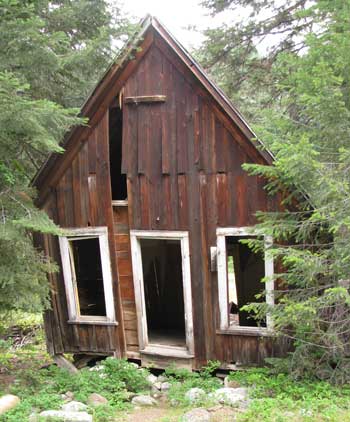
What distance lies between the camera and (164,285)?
11.0 m

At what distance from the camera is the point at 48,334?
8188 millimetres

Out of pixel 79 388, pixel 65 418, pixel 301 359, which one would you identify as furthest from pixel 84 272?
pixel 301 359

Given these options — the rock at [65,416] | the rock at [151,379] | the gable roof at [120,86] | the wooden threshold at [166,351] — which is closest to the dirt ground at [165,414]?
the rock at [65,416]

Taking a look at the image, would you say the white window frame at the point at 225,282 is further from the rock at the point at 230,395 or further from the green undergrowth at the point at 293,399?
the rock at the point at 230,395

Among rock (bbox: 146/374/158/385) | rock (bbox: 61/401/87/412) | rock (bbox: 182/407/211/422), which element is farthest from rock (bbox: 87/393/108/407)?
rock (bbox: 182/407/211/422)

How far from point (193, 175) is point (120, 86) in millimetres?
1979

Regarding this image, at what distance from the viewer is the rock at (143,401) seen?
20.5 feet

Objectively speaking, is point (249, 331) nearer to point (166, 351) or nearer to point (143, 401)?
point (166, 351)

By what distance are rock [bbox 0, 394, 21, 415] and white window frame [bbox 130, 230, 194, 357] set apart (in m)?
2.42

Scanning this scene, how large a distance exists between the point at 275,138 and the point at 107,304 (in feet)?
13.8

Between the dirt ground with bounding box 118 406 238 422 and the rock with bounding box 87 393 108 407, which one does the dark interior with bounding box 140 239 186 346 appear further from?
the dirt ground with bounding box 118 406 238 422

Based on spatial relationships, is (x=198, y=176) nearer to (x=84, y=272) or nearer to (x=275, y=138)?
(x=275, y=138)

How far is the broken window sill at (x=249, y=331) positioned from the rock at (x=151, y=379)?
53.8 inches

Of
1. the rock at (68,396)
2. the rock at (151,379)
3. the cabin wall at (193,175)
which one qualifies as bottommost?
the rock at (151,379)
